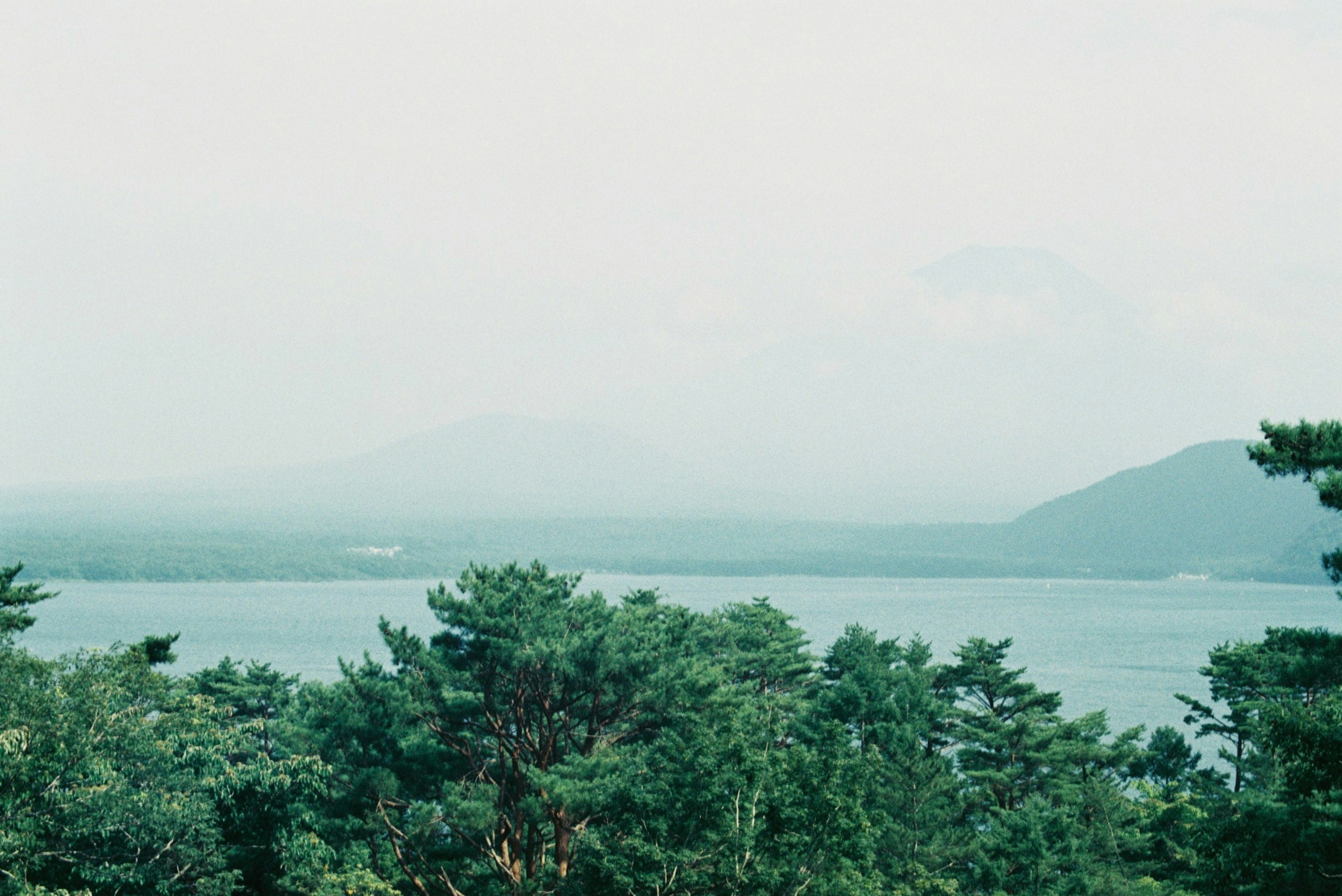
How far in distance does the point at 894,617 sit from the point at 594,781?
268 feet

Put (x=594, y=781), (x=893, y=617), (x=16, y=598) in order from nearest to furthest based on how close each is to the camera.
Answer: (x=594, y=781)
(x=16, y=598)
(x=893, y=617)

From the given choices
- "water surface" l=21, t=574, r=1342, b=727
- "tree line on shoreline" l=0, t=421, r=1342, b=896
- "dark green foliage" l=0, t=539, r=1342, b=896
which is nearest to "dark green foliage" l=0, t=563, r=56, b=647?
"tree line on shoreline" l=0, t=421, r=1342, b=896

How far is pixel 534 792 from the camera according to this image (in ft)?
50.4

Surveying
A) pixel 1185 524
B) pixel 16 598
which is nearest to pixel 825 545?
pixel 1185 524

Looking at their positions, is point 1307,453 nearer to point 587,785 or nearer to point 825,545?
point 587,785

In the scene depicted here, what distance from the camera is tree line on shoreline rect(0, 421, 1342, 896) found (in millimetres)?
12117

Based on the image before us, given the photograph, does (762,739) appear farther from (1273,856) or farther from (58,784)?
(58,784)

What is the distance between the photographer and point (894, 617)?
93.7 meters

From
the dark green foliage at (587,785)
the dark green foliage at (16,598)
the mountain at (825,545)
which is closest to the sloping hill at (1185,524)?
the mountain at (825,545)

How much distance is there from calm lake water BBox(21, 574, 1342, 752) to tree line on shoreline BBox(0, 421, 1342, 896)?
25650 mm

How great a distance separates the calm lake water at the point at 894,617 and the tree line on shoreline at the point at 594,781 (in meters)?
25.7

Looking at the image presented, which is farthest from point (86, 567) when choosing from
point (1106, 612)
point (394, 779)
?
point (394, 779)

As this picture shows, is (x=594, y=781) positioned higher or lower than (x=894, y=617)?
higher

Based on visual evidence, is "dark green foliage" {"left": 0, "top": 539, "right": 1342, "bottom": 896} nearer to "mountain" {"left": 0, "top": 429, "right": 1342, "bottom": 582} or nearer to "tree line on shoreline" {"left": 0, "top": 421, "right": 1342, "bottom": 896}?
"tree line on shoreline" {"left": 0, "top": 421, "right": 1342, "bottom": 896}
